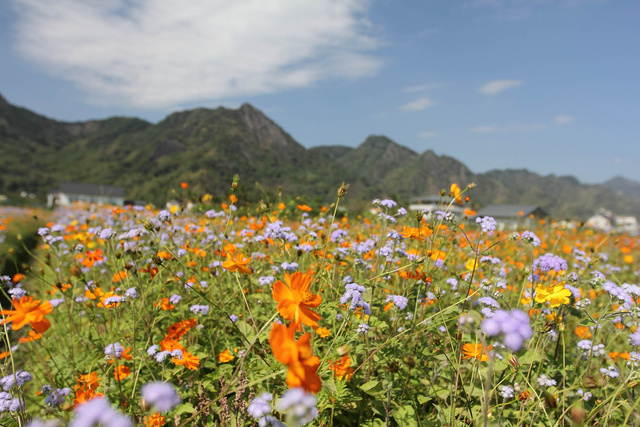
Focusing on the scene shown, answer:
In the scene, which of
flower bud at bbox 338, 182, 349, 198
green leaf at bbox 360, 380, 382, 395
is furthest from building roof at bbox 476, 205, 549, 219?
green leaf at bbox 360, 380, 382, 395

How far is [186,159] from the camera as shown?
9994cm

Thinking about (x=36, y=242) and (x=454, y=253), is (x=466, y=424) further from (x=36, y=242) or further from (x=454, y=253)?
(x=36, y=242)

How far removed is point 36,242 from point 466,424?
1337 centimetres

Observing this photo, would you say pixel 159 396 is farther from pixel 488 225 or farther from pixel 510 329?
pixel 488 225

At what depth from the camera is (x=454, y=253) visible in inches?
A: 159

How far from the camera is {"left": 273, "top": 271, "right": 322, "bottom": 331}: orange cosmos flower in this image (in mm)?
1132

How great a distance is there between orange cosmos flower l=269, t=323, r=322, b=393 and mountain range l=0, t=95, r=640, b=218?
69956mm

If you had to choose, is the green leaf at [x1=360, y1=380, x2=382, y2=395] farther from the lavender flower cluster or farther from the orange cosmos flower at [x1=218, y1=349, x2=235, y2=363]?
the lavender flower cluster

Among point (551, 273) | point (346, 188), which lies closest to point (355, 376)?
point (346, 188)

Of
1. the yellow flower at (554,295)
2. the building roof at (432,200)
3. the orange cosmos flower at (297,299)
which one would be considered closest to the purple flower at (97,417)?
the orange cosmos flower at (297,299)

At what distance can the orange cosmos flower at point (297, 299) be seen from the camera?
1.13 metres

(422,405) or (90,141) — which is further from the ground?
(90,141)

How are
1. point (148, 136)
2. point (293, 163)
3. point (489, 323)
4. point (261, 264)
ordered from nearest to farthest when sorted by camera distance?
point (489, 323) → point (261, 264) → point (293, 163) → point (148, 136)

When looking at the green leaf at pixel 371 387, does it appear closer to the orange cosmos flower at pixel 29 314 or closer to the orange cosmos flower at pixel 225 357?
the orange cosmos flower at pixel 225 357
